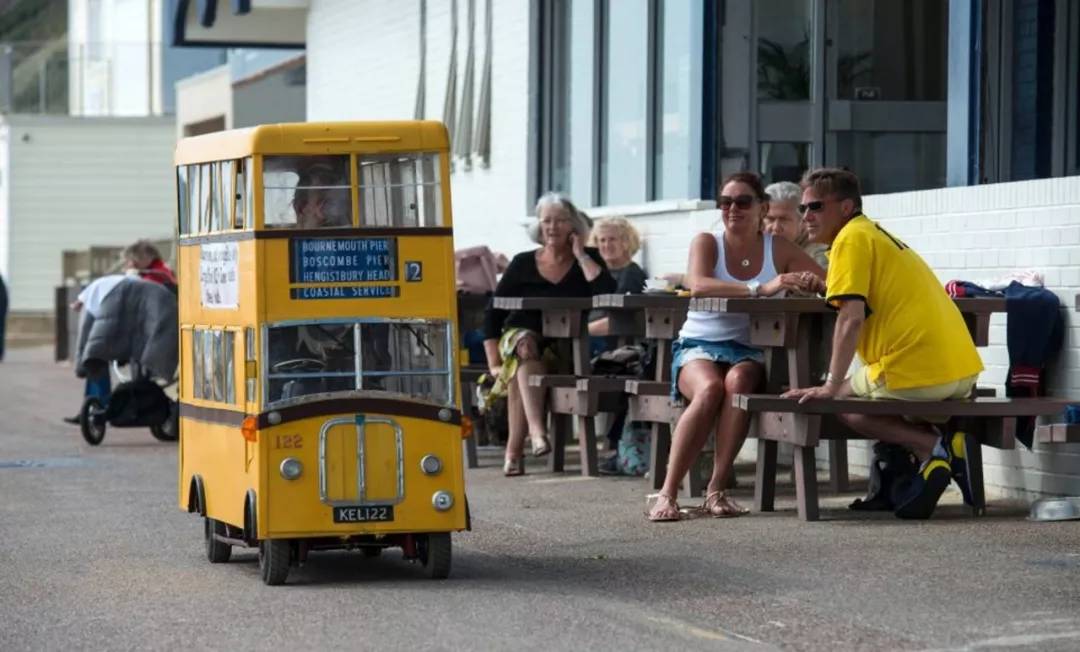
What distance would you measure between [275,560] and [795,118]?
810 cm

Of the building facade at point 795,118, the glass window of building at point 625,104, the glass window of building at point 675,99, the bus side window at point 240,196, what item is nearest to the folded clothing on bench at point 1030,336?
the building facade at point 795,118

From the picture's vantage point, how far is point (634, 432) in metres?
13.8

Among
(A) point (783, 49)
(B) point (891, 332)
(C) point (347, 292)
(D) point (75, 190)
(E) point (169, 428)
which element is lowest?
(E) point (169, 428)

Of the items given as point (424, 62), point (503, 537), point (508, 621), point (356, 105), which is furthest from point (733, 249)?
point (356, 105)

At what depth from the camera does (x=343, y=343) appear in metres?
9.25

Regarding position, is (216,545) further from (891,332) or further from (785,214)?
(785,214)

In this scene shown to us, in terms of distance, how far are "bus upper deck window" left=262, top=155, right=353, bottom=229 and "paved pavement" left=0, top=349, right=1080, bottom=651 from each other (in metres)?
1.44

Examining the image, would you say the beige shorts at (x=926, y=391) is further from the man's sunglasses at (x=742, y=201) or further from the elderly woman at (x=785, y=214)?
the elderly woman at (x=785, y=214)

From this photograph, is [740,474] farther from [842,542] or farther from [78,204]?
[78,204]

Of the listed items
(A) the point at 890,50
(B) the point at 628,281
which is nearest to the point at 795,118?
(A) the point at 890,50

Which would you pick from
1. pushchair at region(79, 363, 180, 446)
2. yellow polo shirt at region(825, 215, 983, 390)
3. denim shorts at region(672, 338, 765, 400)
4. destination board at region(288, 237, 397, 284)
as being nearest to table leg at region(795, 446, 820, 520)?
yellow polo shirt at region(825, 215, 983, 390)

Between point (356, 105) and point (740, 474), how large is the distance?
13.4 meters

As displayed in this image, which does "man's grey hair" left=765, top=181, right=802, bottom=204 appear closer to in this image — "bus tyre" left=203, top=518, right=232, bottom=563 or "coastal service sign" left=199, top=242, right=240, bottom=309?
"coastal service sign" left=199, top=242, right=240, bottom=309

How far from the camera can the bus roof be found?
361 inches
